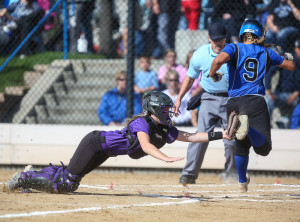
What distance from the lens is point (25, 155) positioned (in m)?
10.4

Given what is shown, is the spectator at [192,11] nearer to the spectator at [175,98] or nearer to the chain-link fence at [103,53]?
the chain-link fence at [103,53]

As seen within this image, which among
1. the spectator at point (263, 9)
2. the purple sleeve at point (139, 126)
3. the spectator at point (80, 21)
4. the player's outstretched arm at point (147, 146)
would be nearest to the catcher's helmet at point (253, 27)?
the purple sleeve at point (139, 126)

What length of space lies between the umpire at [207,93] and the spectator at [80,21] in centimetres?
471

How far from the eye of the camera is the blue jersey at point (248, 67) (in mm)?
6848

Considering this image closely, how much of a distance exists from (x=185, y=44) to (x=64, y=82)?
9.01 feet

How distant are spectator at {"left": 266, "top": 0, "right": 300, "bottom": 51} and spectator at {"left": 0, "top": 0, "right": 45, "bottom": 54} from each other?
499 cm

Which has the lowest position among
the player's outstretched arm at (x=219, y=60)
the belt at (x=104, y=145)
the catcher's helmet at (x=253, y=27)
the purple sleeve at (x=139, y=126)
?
the belt at (x=104, y=145)

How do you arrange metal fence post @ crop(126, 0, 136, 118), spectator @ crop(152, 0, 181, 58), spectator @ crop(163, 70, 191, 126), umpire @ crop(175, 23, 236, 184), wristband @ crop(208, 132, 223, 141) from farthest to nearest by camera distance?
spectator @ crop(152, 0, 181, 58) < spectator @ crop(163, 70, 191, 126) < metal fence post @ crop(126, 0, 136, 118) < umpire @ crop(175, 23, 236, 184) < wristband @ crop(208, 132, 223, 141)

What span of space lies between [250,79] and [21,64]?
23.3ft

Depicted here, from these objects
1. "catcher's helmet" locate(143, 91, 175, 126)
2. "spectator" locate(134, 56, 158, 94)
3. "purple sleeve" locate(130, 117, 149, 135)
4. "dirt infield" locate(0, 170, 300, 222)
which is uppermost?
Answer: "spectator" locate(134, 56, 158, 94)

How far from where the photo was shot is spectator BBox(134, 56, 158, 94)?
1131 centimetres

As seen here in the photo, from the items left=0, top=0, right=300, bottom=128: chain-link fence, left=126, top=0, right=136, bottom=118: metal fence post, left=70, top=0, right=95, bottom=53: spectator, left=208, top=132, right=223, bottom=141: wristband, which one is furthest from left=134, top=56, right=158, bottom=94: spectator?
left=208, top=132, right=223, bottom=141: wristband

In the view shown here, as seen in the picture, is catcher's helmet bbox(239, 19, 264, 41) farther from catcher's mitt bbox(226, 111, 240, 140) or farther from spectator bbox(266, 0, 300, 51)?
spectator bbox(266, 0, 300, 51)

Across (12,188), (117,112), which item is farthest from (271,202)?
(117,112)
